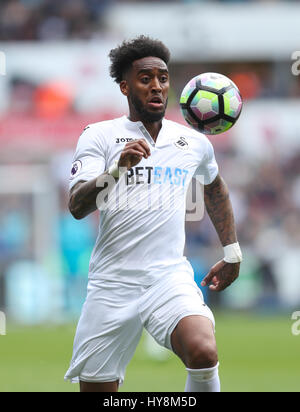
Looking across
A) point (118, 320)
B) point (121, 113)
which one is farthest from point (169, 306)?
point (121, 113)

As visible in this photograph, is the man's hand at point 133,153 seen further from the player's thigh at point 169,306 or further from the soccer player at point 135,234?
the player's thigh at point 169,306

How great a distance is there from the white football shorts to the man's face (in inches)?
39.3

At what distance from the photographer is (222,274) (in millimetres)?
6336

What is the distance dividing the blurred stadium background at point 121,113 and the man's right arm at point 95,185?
18.2ft

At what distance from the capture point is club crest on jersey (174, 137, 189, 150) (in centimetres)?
615

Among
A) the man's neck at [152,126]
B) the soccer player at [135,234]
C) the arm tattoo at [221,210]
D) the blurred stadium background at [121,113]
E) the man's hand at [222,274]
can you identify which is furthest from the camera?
the blurred stadium background at [121,113]

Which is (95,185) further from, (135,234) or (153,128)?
(153,128)

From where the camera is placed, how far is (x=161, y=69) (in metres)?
6.04

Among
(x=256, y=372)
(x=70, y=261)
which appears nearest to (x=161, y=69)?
(x=256, y=372)

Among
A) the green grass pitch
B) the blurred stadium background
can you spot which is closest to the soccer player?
the green grass pitch

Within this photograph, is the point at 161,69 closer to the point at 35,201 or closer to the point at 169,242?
the point at 169,242

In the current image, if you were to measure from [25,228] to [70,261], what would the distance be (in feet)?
8.57

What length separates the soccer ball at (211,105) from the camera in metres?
6.21

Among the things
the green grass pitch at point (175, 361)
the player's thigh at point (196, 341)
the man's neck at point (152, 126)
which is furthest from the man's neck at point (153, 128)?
the green grass pitch at point (175, 361)
